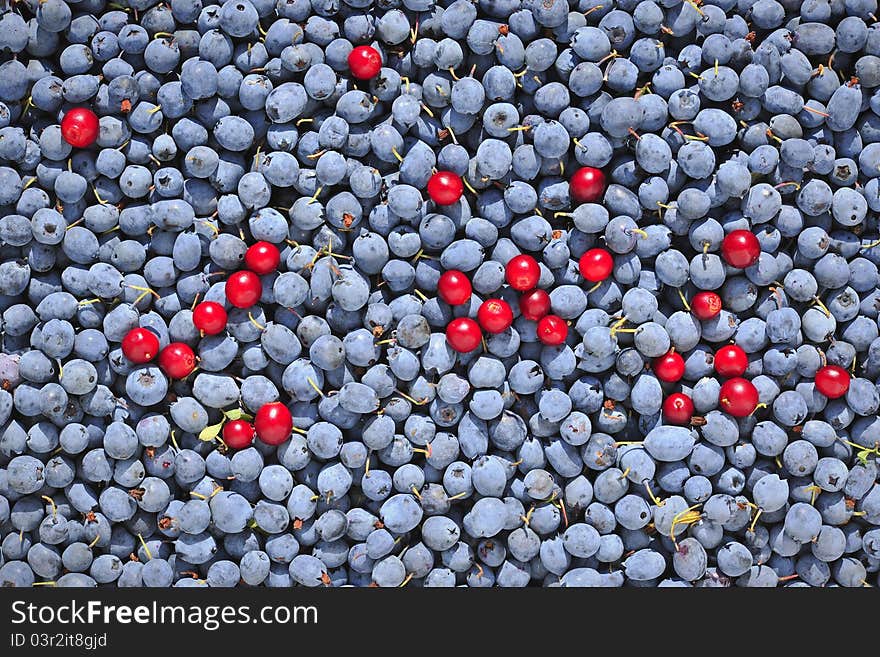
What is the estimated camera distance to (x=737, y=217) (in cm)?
160

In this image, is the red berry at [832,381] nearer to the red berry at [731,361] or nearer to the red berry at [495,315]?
the red berry at [731,361]

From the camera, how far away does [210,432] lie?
157 centimetres

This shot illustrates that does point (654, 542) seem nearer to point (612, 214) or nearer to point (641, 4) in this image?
point (612, 214)

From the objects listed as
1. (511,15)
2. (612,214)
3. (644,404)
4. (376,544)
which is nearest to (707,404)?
(644,404)

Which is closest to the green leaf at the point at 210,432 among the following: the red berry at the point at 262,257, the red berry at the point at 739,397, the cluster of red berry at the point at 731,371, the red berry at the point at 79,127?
the red berry at the point at 262,257

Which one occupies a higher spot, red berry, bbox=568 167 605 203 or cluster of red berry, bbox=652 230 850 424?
red berry, bbox=568 167 605 203

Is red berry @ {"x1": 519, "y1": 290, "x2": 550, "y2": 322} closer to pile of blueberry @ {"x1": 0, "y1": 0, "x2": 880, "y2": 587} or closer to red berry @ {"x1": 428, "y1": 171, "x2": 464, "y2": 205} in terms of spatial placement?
pile of blueberry @ {"x1": 0, "y1": 0, "x2": 880, "y2": 587}

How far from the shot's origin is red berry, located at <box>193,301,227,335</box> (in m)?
1.54

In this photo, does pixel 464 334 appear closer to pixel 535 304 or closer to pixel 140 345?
pixel 535 304

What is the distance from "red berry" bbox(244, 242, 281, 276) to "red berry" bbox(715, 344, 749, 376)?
33.5 inches

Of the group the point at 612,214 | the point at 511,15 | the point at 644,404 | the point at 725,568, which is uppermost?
the point at 511,15

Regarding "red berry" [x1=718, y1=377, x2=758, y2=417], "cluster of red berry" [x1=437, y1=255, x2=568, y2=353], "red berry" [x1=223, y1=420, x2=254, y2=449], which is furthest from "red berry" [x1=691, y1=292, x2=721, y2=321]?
"red berry" [x1=223, y1=420, x2=254, y2=449]

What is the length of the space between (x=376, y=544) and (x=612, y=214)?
759 mm

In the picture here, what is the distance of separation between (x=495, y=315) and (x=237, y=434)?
52 centimetres
